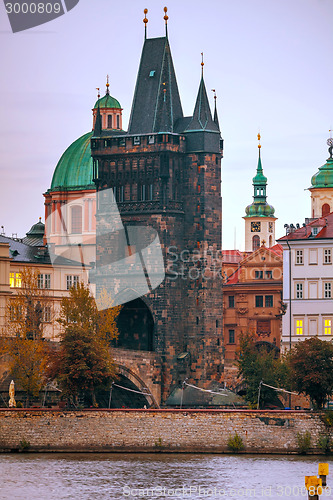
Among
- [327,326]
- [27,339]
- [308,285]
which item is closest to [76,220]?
[308,285]

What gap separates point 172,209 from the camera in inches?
5782

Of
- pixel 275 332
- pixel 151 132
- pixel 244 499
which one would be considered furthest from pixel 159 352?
pixel 244 499

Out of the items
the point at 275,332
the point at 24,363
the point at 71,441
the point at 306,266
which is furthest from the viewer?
the point at 275,332

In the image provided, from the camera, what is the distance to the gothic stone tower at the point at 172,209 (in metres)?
146

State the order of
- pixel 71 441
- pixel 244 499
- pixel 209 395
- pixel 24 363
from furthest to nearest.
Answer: pixel 209 395 < pixel 24 363 < pixel 71 441 < pixel 244 499

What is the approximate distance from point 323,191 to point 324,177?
2.35 meters

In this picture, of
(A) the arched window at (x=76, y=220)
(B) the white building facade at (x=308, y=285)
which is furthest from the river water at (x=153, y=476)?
(A) the arched window at (x=76, y=220)

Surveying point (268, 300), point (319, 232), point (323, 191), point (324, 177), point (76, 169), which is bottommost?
point (268, 300)

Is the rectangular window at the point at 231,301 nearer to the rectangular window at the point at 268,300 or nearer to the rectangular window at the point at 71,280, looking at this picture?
the rectangular window at the point at 268,300

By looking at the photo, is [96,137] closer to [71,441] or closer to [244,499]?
[71,441]

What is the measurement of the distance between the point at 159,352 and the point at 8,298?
41.7 feet

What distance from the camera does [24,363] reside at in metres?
128

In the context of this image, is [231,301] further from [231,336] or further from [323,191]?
[323,191]

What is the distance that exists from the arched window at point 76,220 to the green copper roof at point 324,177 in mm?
27180
